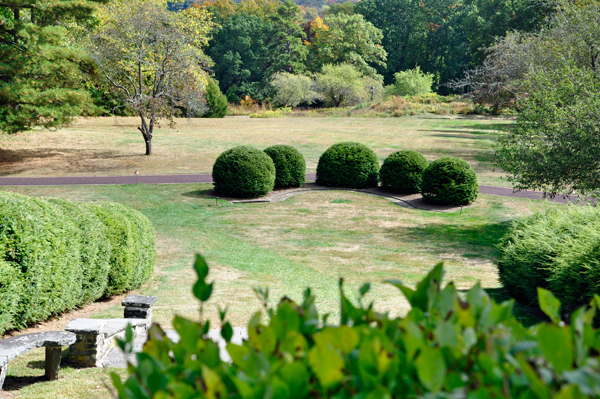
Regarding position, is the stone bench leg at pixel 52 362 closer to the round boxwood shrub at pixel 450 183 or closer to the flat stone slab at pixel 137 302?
the flat stone slab at pixel 137 302

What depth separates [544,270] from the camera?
7.18 metres

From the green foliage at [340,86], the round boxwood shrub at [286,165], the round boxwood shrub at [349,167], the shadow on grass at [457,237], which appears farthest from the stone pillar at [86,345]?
the green foliage at [340,86]

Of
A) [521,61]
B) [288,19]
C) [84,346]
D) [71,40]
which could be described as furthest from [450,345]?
[288,19]

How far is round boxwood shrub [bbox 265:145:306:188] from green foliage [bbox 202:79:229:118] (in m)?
29.5

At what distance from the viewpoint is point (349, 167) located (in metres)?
19.5

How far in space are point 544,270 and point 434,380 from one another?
22.6 ft

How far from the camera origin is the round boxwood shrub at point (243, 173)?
675 inches

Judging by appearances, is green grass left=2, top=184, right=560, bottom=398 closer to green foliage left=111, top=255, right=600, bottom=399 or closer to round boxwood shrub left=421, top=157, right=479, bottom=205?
round boxwood shrub left=421, top=157, right=479, bottom=205

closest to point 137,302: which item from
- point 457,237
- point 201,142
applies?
point 457,237

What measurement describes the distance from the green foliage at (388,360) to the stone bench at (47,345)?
3.63 metres

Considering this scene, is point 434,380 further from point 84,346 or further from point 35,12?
point 35,12

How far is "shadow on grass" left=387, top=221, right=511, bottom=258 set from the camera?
12.4 meters

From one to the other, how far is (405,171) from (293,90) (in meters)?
42.6

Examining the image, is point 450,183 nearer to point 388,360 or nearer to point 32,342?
point 32,342
